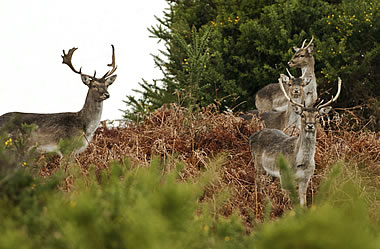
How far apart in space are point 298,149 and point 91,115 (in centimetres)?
377

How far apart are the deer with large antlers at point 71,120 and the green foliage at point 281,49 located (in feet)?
20.2

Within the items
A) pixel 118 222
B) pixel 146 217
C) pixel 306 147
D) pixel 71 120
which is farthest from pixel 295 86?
pixel 146 217

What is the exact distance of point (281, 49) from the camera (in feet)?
56.3

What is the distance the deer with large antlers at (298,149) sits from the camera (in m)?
6.34

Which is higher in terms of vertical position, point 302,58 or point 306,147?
point 302,58

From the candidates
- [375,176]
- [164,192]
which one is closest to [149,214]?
[164,192]

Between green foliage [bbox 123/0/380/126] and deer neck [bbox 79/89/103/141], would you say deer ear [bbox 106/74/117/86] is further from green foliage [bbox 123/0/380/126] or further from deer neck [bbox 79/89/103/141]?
green foliage [bbox 123/0/380/126]

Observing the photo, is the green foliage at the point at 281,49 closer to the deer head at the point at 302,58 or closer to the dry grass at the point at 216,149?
the deer head at the point at 302,58

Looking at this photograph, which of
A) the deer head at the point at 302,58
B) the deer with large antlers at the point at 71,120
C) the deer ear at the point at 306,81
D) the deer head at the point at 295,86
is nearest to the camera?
the deer with large antlers at the point at 71,120

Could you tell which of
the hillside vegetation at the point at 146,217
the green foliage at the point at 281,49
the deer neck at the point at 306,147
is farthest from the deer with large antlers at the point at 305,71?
the hillside vegetation at the point at 146,217

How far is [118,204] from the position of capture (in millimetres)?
2309

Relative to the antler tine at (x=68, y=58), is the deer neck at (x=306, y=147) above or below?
below

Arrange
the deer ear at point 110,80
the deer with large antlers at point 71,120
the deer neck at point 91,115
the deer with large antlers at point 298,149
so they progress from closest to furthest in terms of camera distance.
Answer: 1. the deer with large antlers at point 298,149
2. the deer with large antlers at point 71,120
3. the deer neck at point 91,115
4. the deer ear at point 110,80

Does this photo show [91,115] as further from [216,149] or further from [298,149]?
[298,149]
